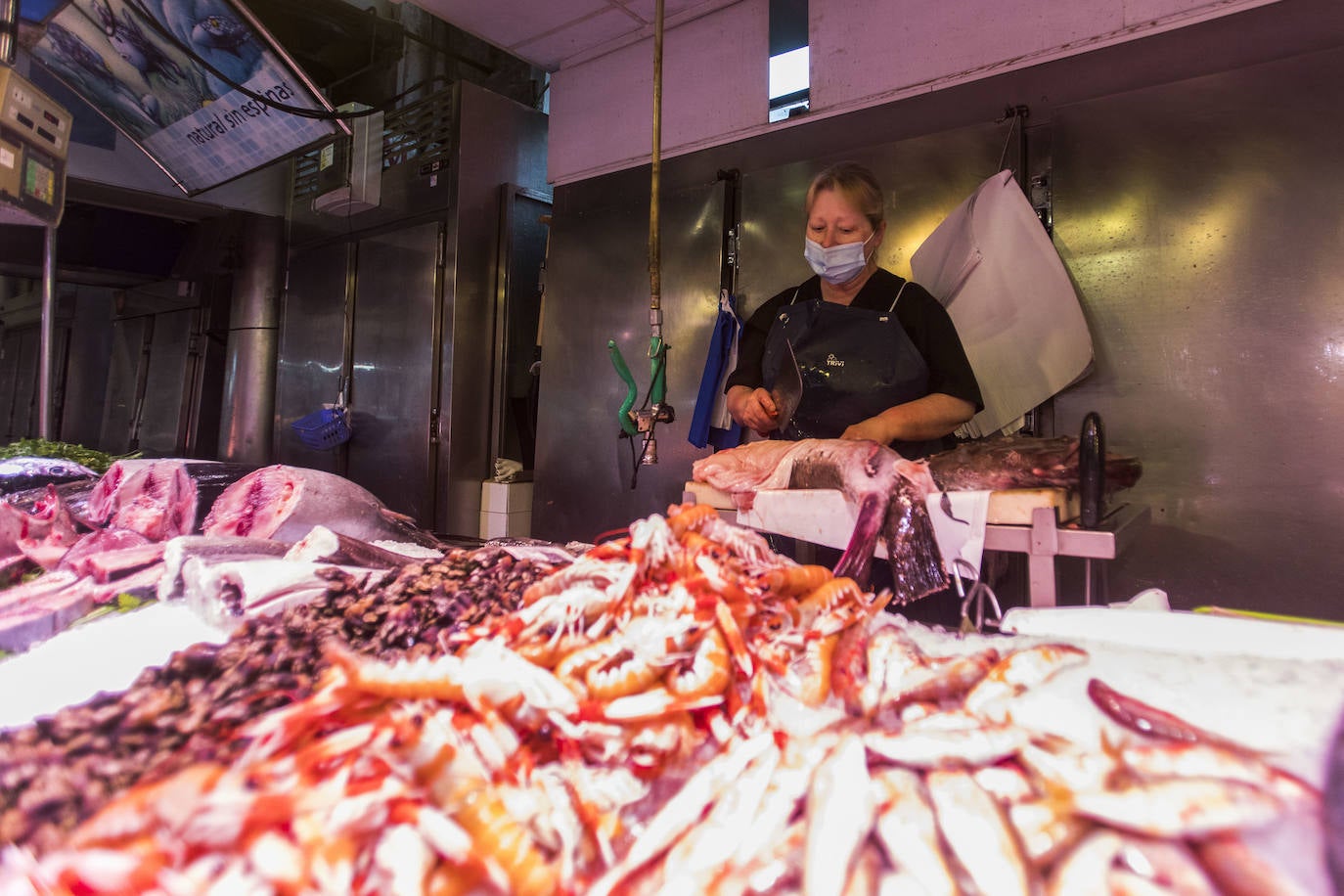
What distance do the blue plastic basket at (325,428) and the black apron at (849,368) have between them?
135 inches

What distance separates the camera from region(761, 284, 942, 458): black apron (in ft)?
8.66

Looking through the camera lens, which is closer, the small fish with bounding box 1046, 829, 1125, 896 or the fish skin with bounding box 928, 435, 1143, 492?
the small fish with bounding box 1046, 829, 1125, 896

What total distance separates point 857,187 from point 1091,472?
1.56 metres

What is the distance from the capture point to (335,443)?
4.99 meters

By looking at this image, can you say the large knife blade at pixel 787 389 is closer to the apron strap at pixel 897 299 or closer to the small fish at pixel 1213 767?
the apron strap at pixel 897 299

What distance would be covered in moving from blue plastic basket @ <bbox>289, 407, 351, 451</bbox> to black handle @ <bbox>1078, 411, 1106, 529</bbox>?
4679mm

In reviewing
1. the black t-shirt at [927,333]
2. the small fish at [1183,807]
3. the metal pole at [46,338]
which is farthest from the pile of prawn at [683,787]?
the metal pole at [46,338]

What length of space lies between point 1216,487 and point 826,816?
2.75 metres

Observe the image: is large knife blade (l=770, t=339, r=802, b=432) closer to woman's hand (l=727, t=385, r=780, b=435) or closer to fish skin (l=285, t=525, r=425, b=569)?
woman's hand (l=727, t=385, r=780, b=435)

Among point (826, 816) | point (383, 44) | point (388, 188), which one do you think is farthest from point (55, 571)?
point (383, 44)

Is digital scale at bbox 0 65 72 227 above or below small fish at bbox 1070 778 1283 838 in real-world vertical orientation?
above

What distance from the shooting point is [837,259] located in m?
2.73

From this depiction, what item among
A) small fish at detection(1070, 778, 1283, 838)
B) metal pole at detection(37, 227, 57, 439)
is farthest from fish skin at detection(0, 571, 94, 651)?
metal pole at detection(37, 227, 57, 439)

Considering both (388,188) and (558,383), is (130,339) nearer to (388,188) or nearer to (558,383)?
(388,188)
